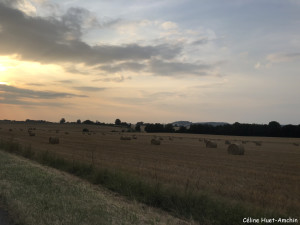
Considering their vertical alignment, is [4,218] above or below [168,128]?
below

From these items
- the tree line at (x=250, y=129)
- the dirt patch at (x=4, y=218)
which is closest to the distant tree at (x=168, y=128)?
the tree line at (x=250, y=129)

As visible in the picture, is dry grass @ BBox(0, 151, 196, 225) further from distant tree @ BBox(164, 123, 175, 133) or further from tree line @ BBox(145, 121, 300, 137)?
distant tree @ BBox(164, 123, 175, 133)

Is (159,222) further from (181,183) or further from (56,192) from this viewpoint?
(181,183)

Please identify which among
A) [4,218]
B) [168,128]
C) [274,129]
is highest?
[274,129]

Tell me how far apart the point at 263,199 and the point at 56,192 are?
6299 mm

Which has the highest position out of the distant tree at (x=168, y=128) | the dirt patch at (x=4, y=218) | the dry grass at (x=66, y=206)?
the distant tree at (x=168, y=128)

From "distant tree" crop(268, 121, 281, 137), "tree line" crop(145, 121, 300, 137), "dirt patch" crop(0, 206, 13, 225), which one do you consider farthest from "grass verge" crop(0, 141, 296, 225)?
"distant tree" crop(268, 121, 281, 137)

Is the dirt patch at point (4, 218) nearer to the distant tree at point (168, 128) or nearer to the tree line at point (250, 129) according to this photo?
the tree line at point (250, 129)

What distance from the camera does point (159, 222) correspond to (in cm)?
713

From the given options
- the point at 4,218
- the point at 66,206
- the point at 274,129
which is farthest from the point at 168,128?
the point at 4,218

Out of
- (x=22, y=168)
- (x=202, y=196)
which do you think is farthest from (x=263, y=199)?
(x=22, y=168)

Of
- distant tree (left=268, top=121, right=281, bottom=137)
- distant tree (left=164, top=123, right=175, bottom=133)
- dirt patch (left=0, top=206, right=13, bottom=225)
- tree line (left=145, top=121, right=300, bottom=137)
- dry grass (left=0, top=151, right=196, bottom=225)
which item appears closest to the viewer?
dirt patch (left=0, top=206, right=13, bottom=225)

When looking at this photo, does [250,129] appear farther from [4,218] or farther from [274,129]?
[4,218]

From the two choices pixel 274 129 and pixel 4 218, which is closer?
pixel 4 218
